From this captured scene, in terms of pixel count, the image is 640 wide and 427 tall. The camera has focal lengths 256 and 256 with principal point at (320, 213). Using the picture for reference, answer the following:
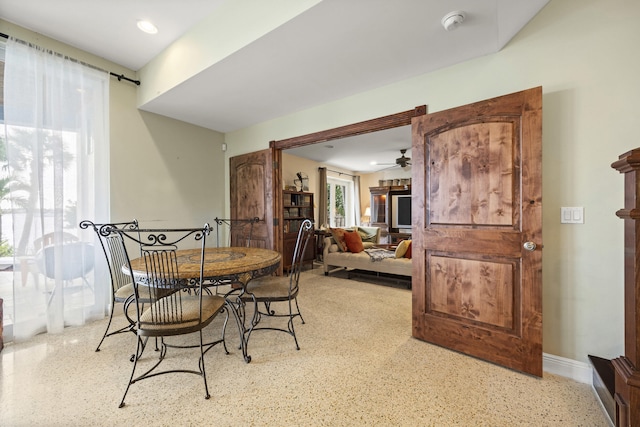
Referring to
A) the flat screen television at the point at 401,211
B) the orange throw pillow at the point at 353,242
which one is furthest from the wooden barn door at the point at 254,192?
the flat screen television at the point at 401,211

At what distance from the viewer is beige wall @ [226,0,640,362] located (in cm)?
161

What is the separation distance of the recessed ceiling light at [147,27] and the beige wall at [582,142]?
10.0ft

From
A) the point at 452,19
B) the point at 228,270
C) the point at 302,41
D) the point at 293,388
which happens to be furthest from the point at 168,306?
the point at 452,19

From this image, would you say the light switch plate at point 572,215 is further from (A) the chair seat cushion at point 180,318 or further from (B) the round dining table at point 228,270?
(A) the chair seat cushion at point 180,318

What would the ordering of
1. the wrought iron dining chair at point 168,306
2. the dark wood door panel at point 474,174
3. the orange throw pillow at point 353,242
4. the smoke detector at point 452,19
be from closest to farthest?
the wrought iron dining chair at point 168,306 → the smoke detector at point 452,19 → the dark wood door panel at point 474,174 → the orange throw pillow at point 353,242

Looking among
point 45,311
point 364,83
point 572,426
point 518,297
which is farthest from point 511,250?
point 45,311

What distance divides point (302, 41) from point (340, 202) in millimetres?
5917

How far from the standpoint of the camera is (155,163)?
3.41m

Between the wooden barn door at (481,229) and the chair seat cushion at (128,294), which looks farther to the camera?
the chair seat cushion at (128,294)

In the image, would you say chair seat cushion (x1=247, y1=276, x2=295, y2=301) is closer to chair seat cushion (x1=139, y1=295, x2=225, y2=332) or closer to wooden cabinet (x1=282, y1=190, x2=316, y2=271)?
A: chair seat cushion (x1=139, y1=295, x2=225, y2=332)

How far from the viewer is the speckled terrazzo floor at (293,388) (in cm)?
141

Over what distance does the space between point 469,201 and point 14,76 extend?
4.04 metres

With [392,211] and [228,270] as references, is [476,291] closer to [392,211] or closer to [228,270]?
[228,270]

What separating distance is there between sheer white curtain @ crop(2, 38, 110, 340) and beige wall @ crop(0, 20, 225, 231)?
0.16m
